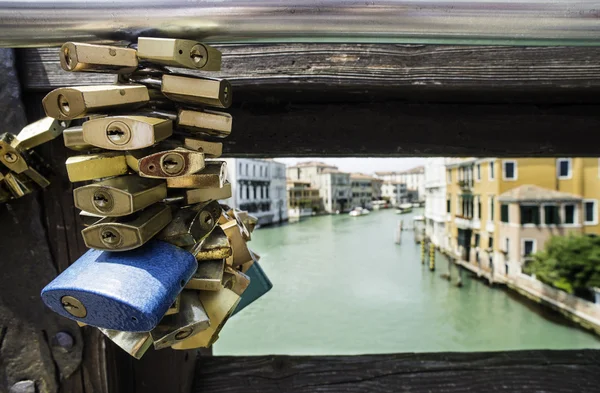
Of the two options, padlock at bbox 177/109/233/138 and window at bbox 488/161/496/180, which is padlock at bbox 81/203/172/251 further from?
window at bbox 488/161/496/180

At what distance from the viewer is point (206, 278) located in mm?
298

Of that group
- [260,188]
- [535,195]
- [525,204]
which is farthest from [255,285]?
[260,188]

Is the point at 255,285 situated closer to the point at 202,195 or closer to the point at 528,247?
the point at 202,195

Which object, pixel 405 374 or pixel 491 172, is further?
pixel 491 172

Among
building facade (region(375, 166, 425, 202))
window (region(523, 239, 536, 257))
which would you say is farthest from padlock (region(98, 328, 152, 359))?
building facade (region(375, 166, 425, 202))

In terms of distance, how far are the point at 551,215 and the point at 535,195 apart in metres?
0.68

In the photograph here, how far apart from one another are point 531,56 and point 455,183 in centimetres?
1602

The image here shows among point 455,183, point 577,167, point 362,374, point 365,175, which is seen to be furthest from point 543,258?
point 365,175

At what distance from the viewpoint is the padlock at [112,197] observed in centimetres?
23

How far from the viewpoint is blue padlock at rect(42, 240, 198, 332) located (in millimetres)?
213

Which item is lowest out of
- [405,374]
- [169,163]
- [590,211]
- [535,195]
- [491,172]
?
[590,211]

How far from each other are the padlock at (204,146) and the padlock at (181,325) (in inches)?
4.6

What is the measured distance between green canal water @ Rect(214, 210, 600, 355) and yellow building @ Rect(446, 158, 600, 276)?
4.40 ft

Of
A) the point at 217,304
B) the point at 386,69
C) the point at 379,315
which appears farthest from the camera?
the point at 379,315
